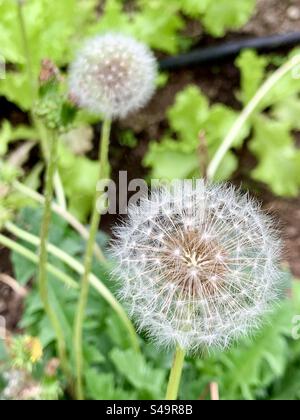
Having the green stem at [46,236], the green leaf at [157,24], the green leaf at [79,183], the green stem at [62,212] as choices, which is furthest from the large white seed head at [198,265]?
the green leaf at [157,24]

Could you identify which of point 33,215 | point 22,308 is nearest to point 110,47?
point 33,215

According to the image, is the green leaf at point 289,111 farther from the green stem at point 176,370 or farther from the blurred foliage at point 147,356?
the green stem at point 176,370

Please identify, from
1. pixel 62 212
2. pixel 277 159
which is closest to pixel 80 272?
pixel 62 212

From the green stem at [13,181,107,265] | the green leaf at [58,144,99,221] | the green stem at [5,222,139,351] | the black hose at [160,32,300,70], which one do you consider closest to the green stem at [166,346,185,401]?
the green stem at [5,222,139,351]

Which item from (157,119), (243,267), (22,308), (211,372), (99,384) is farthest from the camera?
(157,119)
